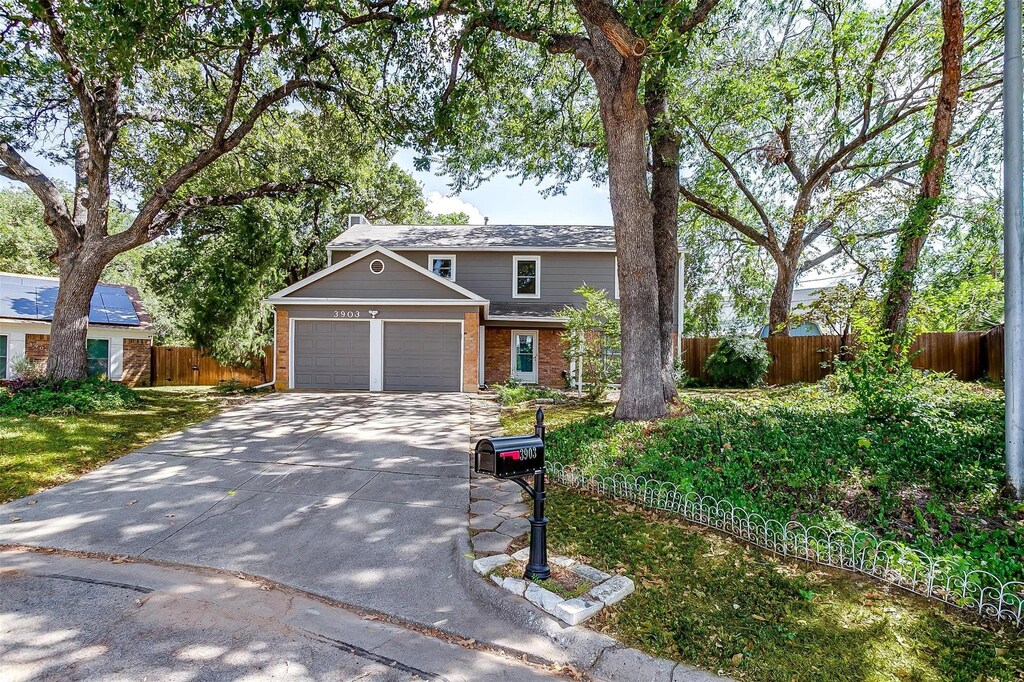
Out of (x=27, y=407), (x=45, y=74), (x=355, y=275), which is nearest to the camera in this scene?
(x=27, y=407)

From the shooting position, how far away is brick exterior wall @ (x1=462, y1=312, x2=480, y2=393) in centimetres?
1406

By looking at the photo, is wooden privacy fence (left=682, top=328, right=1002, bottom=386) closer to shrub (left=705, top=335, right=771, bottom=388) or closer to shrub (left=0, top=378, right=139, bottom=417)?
Result: shrub (left=705, top=335, right=771, bottom=388)

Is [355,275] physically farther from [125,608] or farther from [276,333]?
[125,608]

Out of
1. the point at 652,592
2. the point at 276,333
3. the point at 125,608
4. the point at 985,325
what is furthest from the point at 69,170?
the point at 985,325

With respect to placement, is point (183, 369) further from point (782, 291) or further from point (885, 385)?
point (782, 291)

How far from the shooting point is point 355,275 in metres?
14.2

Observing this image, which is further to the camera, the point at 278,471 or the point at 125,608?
the point at 278,471

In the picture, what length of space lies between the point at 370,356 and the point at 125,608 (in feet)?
36.5

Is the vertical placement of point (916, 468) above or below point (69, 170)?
below

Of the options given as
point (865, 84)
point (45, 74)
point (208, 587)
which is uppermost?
point (865, 84)

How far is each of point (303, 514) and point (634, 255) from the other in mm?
5738

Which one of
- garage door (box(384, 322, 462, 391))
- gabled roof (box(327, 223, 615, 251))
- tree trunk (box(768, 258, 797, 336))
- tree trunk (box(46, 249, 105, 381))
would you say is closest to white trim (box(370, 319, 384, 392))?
garage door (box(384, 322, 462, 391))

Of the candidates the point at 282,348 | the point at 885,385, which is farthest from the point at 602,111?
the point at 282,348

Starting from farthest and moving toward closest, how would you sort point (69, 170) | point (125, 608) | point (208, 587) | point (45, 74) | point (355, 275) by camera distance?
point (355, 275) < point (69, 170) < point (45, 74) < point (208, 587) < point (125, 608)
